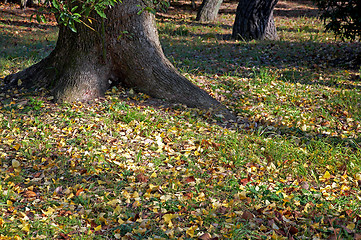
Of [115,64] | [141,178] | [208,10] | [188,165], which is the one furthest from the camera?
[208,10]

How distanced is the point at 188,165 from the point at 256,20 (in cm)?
596

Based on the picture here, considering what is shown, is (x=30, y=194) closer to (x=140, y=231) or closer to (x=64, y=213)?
(x=64, y=213)

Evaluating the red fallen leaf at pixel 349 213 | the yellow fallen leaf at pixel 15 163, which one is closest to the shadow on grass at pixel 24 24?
the yellow fallen leaf at pixel 15 163

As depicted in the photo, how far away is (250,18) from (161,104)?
4.85m

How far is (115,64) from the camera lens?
190 inches

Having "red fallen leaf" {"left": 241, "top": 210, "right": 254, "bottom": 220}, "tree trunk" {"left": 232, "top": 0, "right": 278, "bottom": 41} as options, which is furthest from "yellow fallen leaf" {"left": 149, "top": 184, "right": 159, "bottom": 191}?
"tree trunk" {"left": 232, "top": 0, "right": 278, "bottom": 41}

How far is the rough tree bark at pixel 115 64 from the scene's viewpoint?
4.61 metres

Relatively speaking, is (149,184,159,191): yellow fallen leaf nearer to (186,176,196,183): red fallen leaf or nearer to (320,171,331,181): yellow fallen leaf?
(186,176,196,183): red fallen leaf

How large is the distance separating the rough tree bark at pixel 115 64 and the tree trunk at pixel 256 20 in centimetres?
413

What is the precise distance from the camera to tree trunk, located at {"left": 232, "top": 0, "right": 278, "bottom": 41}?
27.6ft

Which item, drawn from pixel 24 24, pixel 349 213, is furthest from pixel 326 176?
pixel 24 24

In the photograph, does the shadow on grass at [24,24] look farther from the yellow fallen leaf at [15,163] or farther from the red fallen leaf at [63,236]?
the red fallen leaf at [63,236]

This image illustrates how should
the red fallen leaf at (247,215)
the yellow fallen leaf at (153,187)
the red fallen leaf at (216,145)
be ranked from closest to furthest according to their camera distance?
the red fallen leaf at (247,215) → the yellow fallen leaf at (153,187) → the red fallen leaf at (216,145)

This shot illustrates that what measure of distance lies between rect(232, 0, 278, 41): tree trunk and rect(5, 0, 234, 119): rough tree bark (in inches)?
162
